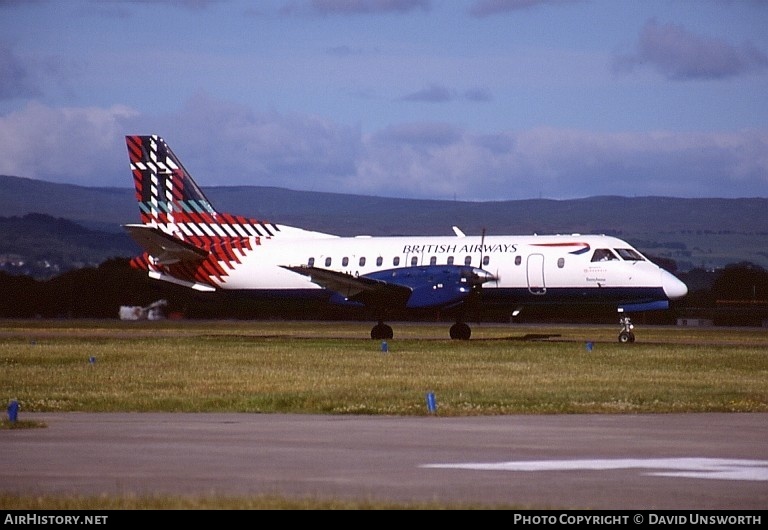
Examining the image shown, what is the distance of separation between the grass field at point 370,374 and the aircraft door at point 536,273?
6.78ft

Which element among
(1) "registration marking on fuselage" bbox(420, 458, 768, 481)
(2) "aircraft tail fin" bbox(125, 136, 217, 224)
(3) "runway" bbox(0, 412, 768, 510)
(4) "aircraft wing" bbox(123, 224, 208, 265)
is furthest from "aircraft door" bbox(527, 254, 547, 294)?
(1) "registration marking on fuselage" bbox(420, 458, 768, 481)

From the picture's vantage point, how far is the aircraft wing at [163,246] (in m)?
59.0

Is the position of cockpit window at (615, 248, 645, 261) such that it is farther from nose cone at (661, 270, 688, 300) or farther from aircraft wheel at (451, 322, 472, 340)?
aircraft wheel at (451, 322, 472, 340)

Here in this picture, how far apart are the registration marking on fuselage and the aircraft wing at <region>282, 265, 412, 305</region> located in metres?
37.6

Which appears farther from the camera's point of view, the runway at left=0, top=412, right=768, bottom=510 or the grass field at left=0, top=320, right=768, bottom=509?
the grass field at left=0, top=320, right=768, bottom=509

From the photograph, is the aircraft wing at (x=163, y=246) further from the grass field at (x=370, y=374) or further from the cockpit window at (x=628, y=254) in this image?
the cockpit window at (x=628, y=254)

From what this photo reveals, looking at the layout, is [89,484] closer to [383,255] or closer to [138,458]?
[138,458]

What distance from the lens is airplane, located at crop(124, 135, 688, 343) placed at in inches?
2157

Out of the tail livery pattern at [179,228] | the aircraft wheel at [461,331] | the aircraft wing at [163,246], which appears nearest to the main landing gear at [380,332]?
the aircraft wheel at [461,331]

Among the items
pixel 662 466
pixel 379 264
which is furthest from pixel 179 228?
pixel 662 466

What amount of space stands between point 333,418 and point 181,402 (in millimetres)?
4365

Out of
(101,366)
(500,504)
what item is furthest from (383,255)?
(500,504)

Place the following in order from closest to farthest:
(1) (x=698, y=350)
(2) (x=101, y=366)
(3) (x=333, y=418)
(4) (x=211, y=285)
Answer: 1. (3) (x=333, y=418)
2. (2) (x=101, y=366)
3. (1) (x=698, y=350)
4. (4) (x=211, y=285)
